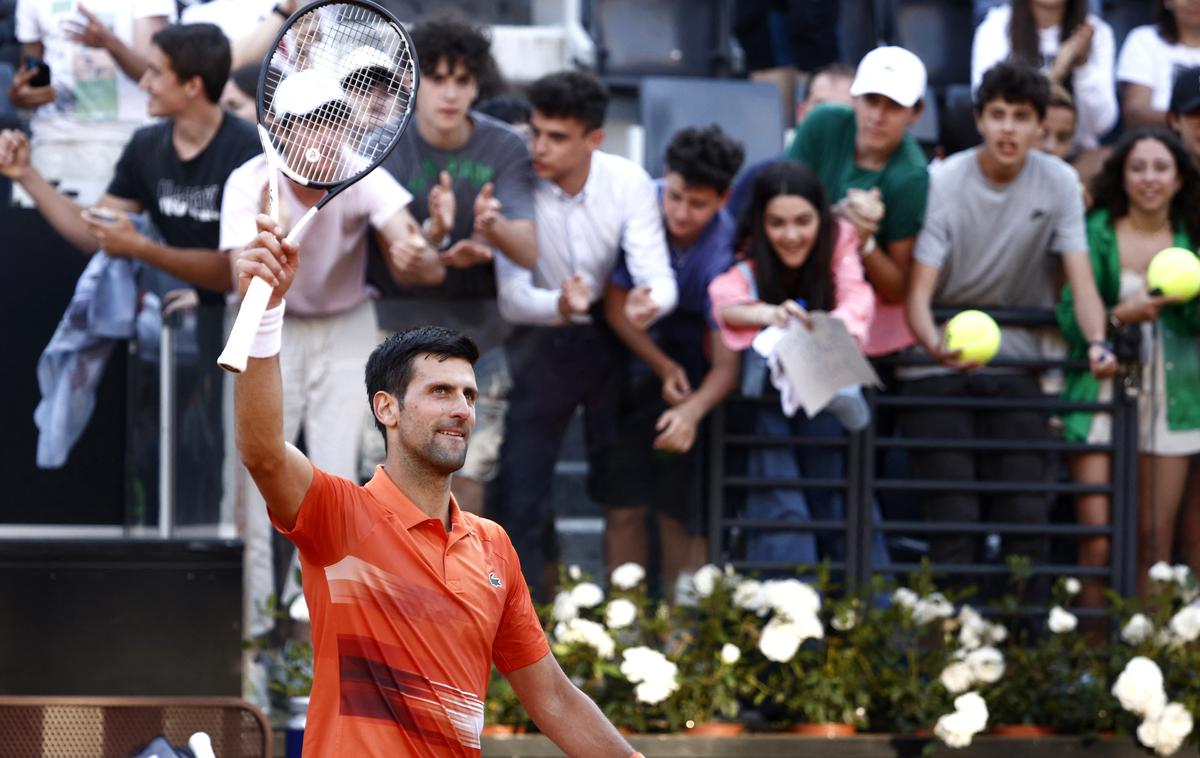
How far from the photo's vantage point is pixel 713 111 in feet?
29.4

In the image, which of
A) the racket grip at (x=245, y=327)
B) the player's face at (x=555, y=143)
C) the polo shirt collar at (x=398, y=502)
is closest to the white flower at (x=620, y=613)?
the player's face at (x=555, y=143)

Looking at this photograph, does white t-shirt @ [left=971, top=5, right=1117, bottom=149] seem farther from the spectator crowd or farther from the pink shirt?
the pink shirt

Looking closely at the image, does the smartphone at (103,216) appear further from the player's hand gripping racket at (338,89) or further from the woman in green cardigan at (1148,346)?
the woman in green cardigan at (1148,346)

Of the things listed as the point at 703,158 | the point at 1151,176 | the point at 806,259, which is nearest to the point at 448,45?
the point at 703,158

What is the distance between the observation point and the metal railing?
635 centimetres

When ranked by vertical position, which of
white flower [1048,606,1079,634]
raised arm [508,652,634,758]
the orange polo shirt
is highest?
the orange polo shirt

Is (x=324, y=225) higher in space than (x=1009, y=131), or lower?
lower

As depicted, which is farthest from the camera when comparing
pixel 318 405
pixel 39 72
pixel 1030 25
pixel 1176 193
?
pixel 1030 25

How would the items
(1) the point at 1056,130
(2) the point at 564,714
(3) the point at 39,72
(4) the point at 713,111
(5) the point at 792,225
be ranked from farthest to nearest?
(4) the point at 713,111 < (1) the point at 1056,130 < (3) the point at 39,72 < (5) the point at 792,225 < (2) the point at 564,714

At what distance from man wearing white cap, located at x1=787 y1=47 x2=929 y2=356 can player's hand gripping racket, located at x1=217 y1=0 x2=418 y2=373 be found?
210 cm

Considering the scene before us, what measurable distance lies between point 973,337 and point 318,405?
2322 mm

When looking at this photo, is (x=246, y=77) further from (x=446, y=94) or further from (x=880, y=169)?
(x=880, y=169)

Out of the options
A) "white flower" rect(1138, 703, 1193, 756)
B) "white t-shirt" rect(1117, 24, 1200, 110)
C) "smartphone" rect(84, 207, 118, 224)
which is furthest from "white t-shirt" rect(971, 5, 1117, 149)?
"smartphone" rect(84, 207, 118, 224)

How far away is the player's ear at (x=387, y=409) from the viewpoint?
3.65m
